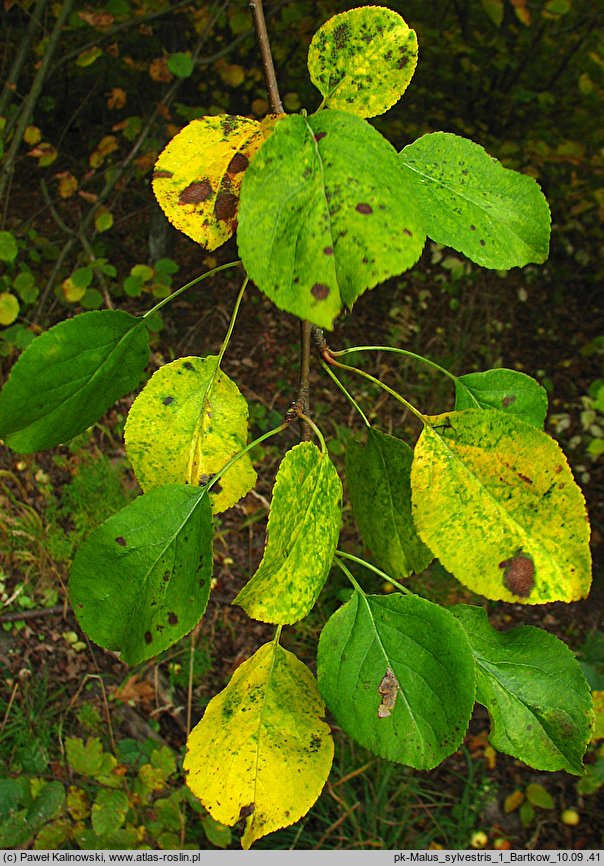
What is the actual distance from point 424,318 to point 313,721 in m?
1.89

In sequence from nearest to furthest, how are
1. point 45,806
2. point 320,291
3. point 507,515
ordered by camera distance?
point 320,291, point 507,515, point 45,806

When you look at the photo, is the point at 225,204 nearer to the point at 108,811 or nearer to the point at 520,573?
the point at 520,573

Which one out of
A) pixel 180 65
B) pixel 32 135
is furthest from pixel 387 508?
pixel 32 135

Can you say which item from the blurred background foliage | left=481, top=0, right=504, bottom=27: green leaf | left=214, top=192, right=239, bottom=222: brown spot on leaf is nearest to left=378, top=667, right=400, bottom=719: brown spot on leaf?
left=214, top=192, right=239, bottom=222: brown spot on leaf

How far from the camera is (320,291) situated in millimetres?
343

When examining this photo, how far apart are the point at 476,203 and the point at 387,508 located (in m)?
0.27

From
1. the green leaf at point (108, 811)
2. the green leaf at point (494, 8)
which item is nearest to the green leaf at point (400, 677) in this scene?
the green leaf at point (108, 811)

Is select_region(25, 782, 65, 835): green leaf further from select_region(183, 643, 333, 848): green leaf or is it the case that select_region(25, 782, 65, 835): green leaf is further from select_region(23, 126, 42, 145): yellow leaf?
select_region(23, 126, 42, 145): yellow leaf

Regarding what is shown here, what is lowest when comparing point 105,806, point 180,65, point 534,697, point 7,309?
point 105,806

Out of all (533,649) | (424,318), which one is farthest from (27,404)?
(424,318)

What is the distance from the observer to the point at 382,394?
2193 millimetres

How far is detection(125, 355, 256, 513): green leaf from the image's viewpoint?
0.58m

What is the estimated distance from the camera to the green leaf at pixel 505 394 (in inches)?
25.4

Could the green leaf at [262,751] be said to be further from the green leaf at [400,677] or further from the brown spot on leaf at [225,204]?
the brown spot on leaf at [225,204]
